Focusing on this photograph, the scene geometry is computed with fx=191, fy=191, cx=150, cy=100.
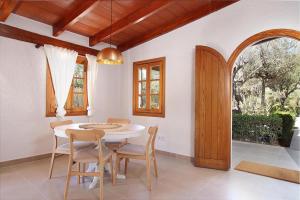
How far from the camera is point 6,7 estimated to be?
2.77 metres

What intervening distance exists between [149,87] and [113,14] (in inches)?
68.6

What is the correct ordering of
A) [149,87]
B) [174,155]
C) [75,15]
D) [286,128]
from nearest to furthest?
[75,15] → [174,155] → [149,87] → [286,128]

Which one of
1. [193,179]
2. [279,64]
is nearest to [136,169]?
[193,179]

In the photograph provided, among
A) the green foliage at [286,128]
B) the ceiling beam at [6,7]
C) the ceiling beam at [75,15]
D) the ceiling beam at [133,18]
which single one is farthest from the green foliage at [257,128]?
the ceiling beam at [6,7]

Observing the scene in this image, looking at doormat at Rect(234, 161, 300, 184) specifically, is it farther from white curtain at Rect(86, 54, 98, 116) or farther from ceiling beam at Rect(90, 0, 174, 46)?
white curtain at Rect(86, 54, 98, 116)

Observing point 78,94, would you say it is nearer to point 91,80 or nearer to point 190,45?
point 91,80

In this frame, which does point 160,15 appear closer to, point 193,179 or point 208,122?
point 208,122

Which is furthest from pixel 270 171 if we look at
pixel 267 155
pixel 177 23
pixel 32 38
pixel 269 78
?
pixel 32 38

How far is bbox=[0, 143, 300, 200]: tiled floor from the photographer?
2299mm

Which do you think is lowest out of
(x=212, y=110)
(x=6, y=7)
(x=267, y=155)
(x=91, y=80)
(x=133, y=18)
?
(x=267, y=155)

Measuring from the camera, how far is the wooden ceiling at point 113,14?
9.71 ft

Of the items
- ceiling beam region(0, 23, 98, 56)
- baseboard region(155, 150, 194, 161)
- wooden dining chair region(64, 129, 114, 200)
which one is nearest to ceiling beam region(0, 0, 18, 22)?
ceiling beam region(0, 23, 98, 56)

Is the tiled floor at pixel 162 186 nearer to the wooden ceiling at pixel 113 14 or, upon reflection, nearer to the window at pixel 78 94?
the window at pixel 78 94

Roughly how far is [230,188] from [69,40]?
3.89 m
